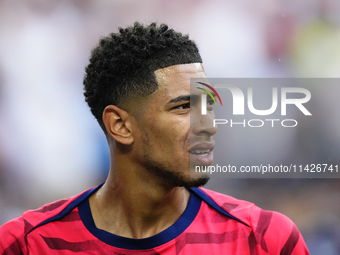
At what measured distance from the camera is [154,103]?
178 centimetres

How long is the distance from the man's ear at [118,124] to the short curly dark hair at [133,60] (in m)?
0.05

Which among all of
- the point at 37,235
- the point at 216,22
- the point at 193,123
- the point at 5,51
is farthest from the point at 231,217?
the point at 5,51

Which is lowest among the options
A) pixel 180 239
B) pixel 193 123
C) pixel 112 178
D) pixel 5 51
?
pixel 180 239

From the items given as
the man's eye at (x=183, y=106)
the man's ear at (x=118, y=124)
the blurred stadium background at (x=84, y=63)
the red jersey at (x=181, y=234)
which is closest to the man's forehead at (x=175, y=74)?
the man's eye at (x=183, y=106)

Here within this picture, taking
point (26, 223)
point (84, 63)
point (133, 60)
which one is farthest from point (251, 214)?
point (84, 63)

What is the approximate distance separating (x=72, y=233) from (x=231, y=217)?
0.90m

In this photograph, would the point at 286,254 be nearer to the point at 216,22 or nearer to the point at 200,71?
the point at 200,71

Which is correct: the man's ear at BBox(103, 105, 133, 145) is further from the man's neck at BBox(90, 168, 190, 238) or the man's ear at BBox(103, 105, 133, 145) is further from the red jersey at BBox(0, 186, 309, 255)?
the red jersey at BBox(0, 186, 309, 255)

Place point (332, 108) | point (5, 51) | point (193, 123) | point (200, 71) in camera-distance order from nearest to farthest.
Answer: point (193, 123)
point (200, 71)
point (5, 51)
point (332, 108)

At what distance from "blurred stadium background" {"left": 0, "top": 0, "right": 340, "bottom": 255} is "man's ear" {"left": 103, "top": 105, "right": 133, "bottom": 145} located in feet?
5.98

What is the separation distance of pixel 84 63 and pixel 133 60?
2.13 metres

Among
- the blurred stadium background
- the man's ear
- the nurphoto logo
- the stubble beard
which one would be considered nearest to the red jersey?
the stubble beard

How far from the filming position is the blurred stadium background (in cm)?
360

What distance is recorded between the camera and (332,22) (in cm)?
401
